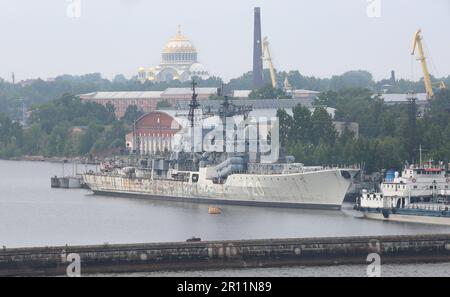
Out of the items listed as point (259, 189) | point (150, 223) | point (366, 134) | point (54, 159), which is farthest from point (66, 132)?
point (150, 223)

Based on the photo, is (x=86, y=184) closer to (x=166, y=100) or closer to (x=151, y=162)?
(x=151, y=162)

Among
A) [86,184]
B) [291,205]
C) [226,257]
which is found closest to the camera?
[226,257]

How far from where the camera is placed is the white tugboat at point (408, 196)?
61.5m

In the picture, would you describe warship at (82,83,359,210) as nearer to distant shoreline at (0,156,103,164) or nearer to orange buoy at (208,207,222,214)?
orange buoy at (208,207,222,214)

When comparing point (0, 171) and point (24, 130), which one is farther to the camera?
point (24, 130)

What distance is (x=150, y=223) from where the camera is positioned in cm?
6069

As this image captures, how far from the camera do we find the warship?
68.3 metres

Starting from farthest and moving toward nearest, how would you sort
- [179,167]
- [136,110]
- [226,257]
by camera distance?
[136,110]
[179,167]
[226,257]

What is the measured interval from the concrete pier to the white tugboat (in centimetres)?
1212

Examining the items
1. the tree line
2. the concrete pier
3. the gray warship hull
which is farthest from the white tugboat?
the concrete pier

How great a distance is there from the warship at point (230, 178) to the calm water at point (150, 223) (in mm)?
1108
